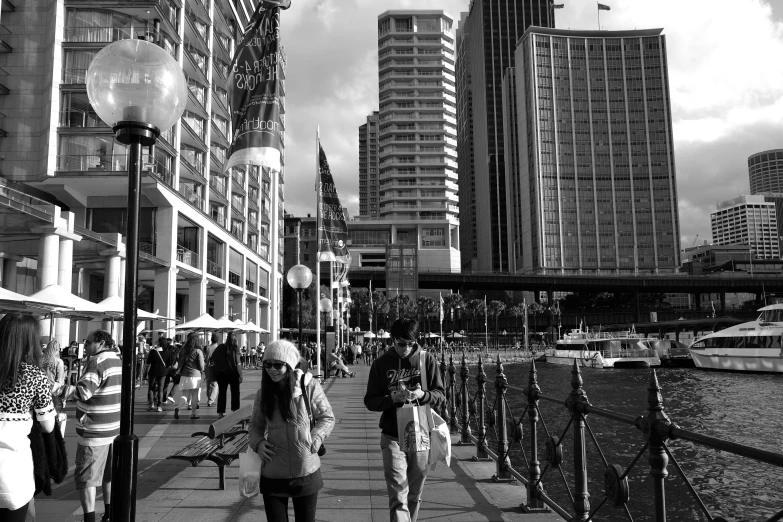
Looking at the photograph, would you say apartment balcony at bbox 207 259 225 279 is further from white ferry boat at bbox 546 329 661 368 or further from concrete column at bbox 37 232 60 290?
white ferry boat at bbox 546 329 661 368

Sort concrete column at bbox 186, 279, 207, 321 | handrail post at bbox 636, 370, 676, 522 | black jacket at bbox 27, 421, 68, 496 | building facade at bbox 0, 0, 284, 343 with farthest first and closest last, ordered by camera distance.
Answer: concrete column at bbox 186, 279, 207, 321
building facade at bbox 0, 0, 284, 343
black jacket at bbox 27, 421, 68, 496
handrail post at bbox 636, 370, 676, 522

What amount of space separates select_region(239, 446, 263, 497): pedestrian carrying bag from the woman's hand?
0.06 m

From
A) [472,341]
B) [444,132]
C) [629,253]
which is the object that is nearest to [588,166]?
[629,253]

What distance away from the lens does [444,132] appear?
13512cm

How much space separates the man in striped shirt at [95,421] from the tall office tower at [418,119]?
12932 cm

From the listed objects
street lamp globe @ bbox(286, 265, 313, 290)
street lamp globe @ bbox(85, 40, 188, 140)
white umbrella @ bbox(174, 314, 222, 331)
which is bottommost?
white umbrella @ bbox(174, 314, 222, 331)

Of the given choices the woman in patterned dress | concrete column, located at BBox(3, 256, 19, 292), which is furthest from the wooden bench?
concrete column, located at BBox(3, 256, 19, 292)

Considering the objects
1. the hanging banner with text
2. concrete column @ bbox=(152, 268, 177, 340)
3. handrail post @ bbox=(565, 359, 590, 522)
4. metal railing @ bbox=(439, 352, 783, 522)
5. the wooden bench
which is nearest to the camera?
metal railing @ bbox=(439, 352, 783, 522)

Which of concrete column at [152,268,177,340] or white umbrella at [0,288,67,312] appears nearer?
white umbrella at [0,288,67,312]

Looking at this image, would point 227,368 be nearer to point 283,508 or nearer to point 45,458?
point 45,458

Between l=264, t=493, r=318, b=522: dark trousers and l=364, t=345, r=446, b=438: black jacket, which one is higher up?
l=364, t=345, r=446, b=438: black jacket

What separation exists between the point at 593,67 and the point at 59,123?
6345 inches

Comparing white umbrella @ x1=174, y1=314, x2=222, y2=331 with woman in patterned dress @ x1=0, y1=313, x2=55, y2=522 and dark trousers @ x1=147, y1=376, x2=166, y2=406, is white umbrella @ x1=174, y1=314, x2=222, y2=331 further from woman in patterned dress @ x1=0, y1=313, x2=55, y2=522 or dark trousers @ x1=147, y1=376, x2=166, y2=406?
woman in patterned dress @ x1=0, y1=313, x2=55, y2=522

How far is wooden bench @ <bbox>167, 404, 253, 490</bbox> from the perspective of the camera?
659 centimetres
